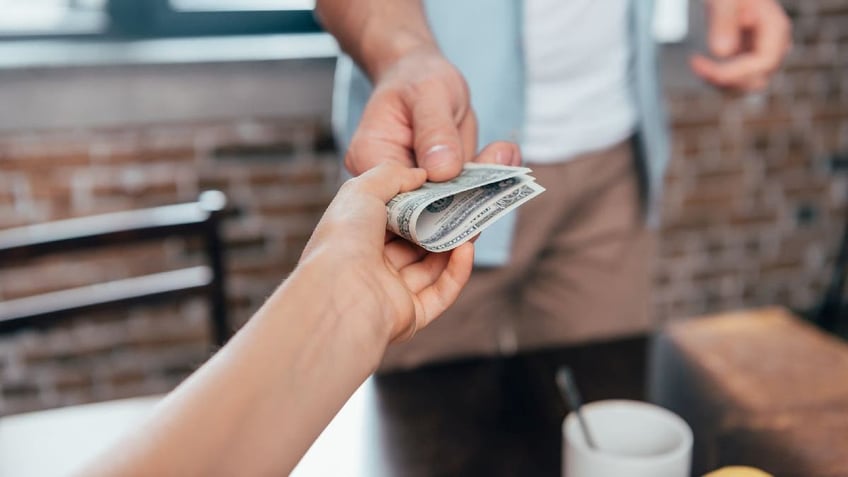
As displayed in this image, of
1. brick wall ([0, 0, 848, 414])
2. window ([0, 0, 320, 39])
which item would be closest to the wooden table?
brick wall ([0, 0, 848, 414])

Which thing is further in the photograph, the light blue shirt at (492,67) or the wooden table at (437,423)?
the light blue shirt at (492,67)

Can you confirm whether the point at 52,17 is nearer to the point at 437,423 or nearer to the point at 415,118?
the point at 415,118

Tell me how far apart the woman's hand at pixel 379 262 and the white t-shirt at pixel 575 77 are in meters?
0.49

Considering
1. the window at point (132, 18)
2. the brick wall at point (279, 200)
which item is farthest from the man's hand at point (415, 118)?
the window at point (132, 18)

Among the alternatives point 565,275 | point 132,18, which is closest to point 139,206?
point 132,18

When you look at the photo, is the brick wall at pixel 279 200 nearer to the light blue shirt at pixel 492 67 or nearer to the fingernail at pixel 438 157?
the light blue shirt at pixel 492 67

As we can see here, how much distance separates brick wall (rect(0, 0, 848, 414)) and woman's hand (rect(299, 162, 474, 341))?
1.30m

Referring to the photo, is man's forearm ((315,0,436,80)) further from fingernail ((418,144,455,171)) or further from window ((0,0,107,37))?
window ((0,0,107,37))

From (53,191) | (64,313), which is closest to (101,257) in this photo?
(53,191)

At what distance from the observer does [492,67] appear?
123 centimetres

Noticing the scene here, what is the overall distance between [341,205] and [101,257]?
166 centimetres

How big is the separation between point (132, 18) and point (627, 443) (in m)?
1.82

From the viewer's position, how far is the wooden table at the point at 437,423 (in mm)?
891

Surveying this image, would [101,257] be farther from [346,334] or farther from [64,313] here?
[346,334]
